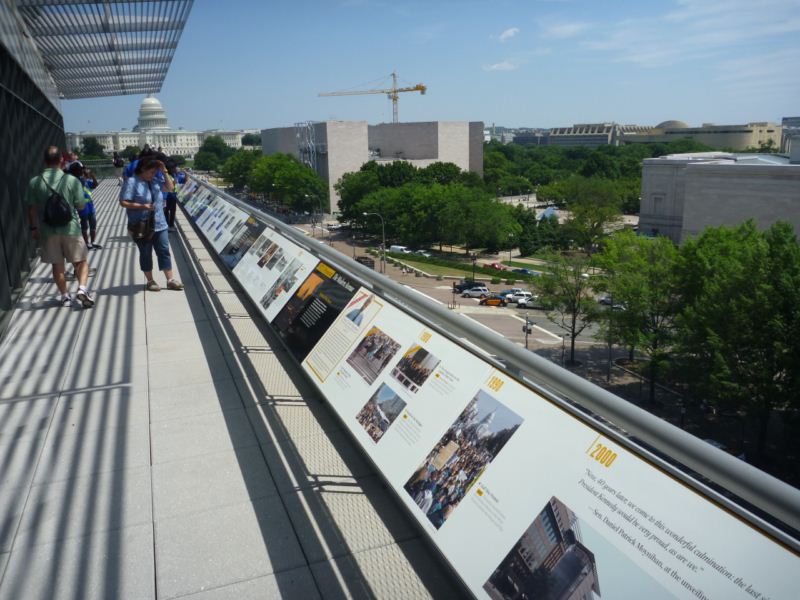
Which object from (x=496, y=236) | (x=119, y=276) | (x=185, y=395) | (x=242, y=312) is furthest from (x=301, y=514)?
(x=496, y=236)

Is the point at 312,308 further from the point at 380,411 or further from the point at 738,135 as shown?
the point at 738,135

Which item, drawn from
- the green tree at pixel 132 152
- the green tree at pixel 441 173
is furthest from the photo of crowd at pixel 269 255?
the green tree at pixel 441 173

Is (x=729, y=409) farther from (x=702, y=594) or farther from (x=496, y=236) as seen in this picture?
(x=496, y=236)

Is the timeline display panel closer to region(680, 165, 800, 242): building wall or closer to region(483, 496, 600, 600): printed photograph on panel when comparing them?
region(483, 496, 600, 600): printed photograph on panel

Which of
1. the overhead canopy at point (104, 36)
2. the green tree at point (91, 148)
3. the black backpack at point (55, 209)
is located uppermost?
the green tree at point (91, 148)

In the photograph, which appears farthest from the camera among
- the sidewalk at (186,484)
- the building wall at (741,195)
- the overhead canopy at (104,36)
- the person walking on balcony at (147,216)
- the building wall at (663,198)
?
the building wall at (663,198)

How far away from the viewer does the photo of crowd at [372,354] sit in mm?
3021

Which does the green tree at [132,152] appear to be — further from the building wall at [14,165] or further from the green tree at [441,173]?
the green tree at [441,173]

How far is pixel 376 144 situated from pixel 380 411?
107 m

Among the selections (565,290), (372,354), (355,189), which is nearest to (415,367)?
(372,354)

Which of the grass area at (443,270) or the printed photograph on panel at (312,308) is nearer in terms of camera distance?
the printed photograph on panel at (312,308)

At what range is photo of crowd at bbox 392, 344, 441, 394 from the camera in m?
2.69

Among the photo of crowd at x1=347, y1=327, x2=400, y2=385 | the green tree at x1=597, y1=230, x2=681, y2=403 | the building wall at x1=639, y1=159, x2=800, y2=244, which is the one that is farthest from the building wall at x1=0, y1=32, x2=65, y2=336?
the building wall at x1=639, y1=159, x2=800, y2=244

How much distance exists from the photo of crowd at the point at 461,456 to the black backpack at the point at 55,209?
5.64 meters
